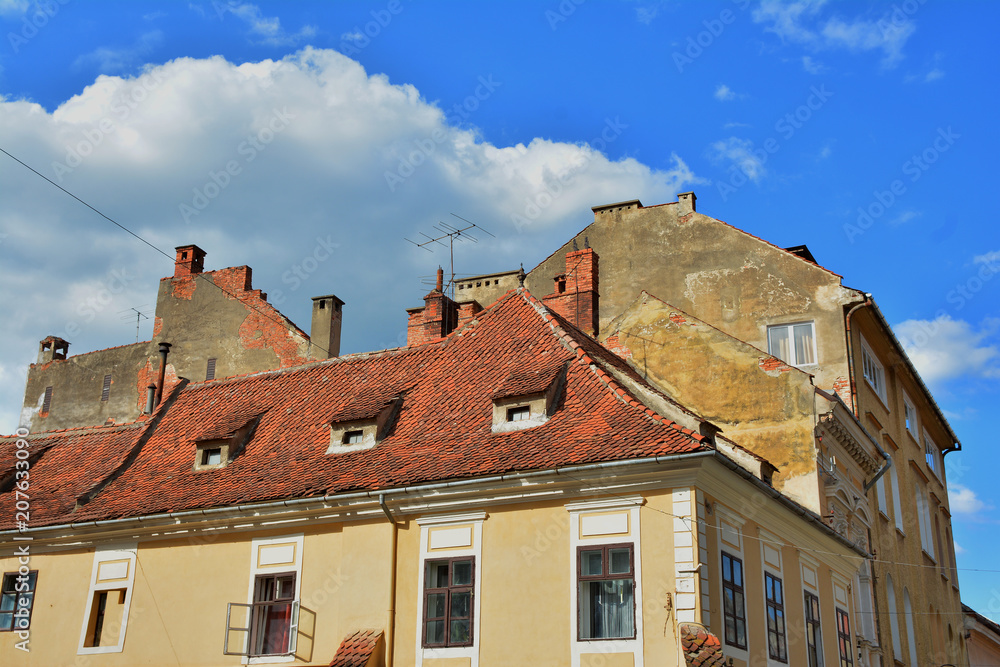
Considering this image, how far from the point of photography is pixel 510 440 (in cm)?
1669

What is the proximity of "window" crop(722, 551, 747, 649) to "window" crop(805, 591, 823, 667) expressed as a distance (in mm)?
3026

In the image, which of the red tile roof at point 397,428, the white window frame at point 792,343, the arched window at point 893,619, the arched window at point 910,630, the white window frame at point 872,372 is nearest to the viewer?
the red tile roof at point 397,428

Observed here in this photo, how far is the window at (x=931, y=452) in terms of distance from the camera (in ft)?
109

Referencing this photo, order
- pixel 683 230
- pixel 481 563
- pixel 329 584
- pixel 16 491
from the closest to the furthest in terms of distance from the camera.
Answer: pixel 481 563 → pixel 329 584 → pixel 16 491 → pixel 683 230

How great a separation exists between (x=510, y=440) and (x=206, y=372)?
53.4ft

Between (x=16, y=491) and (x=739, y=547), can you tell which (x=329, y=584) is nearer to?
(x=739, y=547)

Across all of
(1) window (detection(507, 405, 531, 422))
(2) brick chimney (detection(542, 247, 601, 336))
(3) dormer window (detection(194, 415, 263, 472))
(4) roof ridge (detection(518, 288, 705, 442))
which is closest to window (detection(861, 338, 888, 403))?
(2) brick chimney (detection(542, 247, 601, 336))

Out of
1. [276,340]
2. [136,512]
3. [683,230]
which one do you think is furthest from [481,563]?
[276,340]

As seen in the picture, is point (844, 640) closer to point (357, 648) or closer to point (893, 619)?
point (893, 619)

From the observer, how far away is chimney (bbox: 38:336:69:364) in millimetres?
33219

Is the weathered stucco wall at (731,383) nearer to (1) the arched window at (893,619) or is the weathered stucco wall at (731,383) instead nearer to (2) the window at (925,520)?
(1) the arched window at (893,619)

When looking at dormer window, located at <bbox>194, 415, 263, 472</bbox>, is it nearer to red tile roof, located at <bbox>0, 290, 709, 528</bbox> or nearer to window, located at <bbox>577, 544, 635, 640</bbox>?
red tile roof, located at <bbox>0, 290, 709, 528</bbox>

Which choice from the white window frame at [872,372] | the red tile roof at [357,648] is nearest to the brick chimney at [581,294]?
the white window frame at [872,372]

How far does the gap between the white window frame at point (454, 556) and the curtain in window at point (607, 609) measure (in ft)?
5.54
